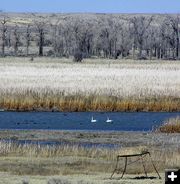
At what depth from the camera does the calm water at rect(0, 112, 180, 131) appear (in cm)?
3481

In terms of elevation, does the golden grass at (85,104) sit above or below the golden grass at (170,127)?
below

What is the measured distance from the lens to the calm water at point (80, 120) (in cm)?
3481

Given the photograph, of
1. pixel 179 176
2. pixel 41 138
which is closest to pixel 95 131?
pixel 41 138

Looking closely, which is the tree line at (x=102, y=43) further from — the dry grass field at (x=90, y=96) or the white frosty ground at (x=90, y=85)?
the dry grass field at (x=90, y=96)

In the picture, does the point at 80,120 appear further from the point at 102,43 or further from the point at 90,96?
the point at 102,43

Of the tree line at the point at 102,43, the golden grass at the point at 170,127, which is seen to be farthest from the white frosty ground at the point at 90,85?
the tree line at the point at 102,43

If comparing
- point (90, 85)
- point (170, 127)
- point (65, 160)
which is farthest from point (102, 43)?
point (65, 160)

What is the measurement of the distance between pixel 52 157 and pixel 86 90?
23423 mm

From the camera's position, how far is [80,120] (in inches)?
1471

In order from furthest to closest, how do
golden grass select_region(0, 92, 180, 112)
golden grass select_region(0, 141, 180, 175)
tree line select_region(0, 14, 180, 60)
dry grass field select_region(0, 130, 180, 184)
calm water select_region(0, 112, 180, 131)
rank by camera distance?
1. tree line select_region(0, 14, 180, 60)
2. golden grass select_region(0, 92, 180, 112)
3. calm water select_region(0, 112, 180, 131)
4. golden grass select_region(0, 141, 180, 175)
5. dry grass field select_region(0, 130, 180, 184)

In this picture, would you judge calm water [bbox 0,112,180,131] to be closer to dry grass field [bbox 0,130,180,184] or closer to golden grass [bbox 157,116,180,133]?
golden grass [bbox 157,116,180,133]

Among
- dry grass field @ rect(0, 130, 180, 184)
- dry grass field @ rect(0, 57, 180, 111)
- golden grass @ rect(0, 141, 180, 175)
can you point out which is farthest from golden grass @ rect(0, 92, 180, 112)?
golden grass @ rect(0, 141, 180, 175)

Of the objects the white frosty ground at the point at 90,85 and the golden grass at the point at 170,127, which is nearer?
the golden grass at the point at 170,127

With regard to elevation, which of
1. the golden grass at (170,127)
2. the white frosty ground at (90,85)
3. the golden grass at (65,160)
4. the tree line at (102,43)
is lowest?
the tree line at (102,43)
